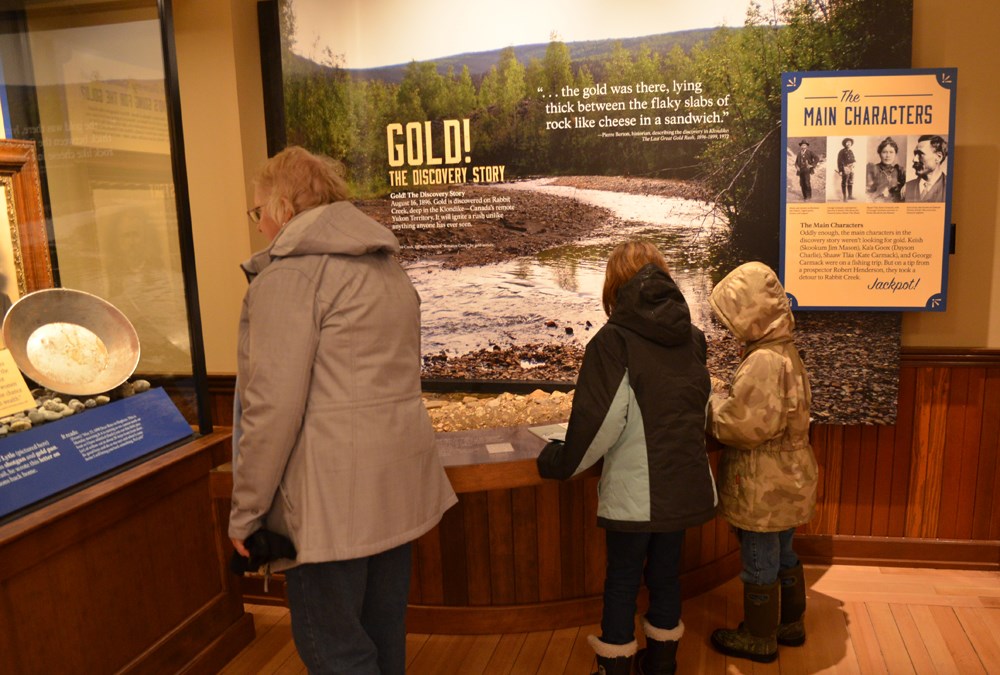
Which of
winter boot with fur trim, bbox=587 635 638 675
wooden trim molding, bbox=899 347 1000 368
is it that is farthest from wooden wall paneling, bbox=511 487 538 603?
wooden trim molding, bbox=899 347 1000 368

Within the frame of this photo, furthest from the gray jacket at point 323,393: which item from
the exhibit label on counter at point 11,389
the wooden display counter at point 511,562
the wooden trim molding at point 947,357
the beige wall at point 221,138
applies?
the wooden trim molding at point 947,357

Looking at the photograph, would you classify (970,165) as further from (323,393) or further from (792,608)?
(323,393)

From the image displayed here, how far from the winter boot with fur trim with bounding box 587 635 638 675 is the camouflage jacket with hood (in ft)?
1.70

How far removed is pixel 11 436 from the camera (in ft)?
6.63

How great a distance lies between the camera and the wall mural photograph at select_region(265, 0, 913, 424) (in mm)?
3076

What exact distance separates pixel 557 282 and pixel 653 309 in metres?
1.33

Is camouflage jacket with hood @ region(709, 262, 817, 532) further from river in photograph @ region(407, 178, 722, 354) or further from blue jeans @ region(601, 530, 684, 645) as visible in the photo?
river in photograph @ region(407, 178, 722, 354)

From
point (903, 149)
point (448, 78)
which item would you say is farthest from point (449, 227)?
point (903, 149)

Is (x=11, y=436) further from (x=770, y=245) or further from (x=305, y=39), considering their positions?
(x=770, y=245)

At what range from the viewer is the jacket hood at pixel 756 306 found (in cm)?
234

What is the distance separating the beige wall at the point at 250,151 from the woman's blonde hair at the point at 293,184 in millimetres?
1761

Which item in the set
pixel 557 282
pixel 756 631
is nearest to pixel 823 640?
pixel 756 631

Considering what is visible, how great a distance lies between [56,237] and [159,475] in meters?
0.81

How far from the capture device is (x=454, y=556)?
276 centimetres
